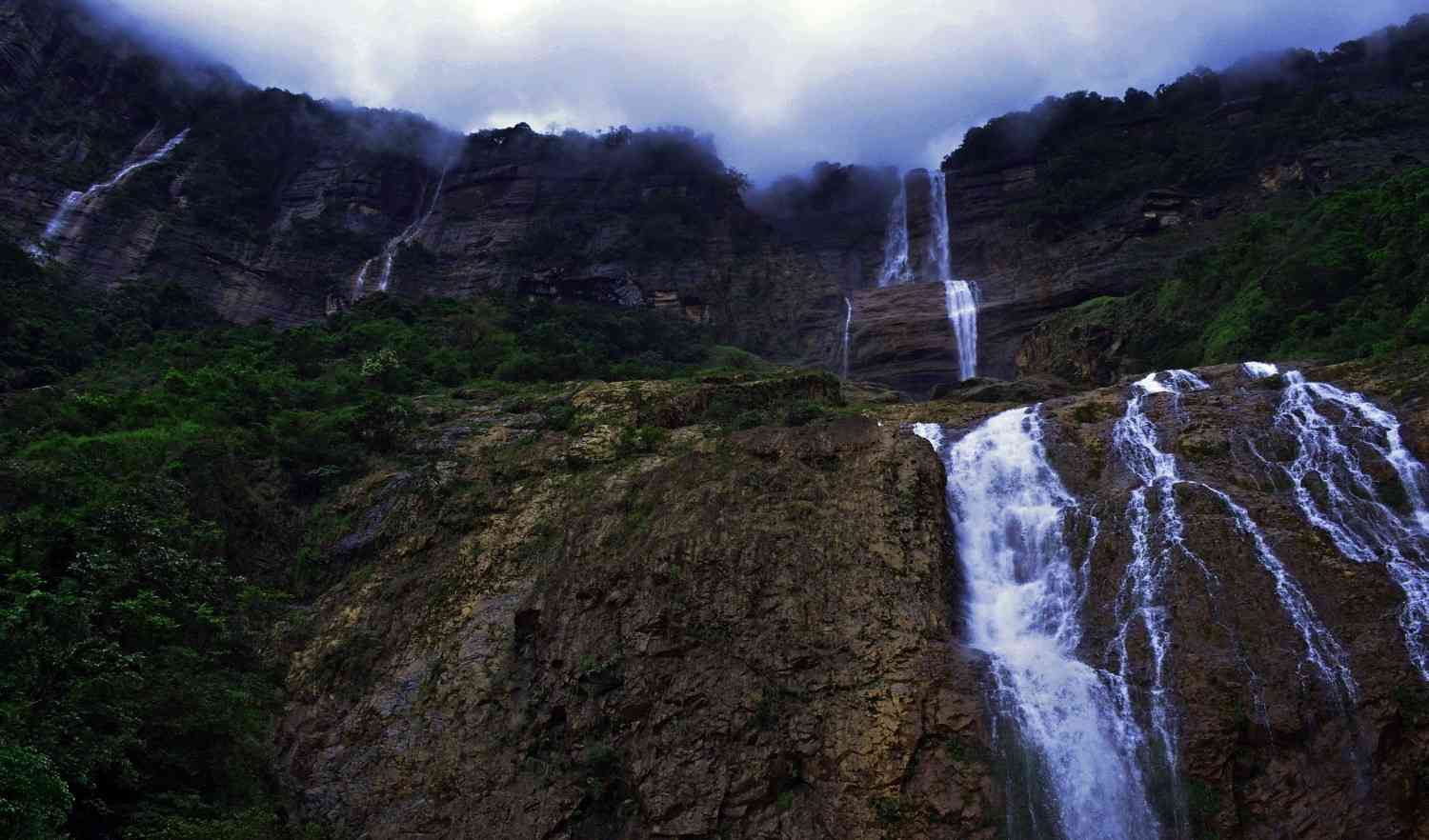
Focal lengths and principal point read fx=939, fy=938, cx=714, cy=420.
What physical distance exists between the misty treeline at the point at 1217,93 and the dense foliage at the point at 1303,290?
1656 centimetres

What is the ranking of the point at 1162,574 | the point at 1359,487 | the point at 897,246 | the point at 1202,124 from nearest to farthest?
the point at 1162,574 → the point at 1359,487 → the point at 1202,124 → the point at 897,246

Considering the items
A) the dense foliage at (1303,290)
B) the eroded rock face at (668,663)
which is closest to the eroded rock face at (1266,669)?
the eroded rock face at (668,663)

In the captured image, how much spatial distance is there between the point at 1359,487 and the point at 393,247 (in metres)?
52.3

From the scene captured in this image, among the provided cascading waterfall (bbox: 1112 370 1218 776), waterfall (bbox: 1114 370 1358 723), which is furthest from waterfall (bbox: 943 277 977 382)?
waterfall (bbox: 1114 370 1358 723)

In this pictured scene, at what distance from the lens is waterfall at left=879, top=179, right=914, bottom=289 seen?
5631 centimetres

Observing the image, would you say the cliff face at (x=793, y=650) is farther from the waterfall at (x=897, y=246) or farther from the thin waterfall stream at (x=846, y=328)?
the waterfall at (x=897, y=246)

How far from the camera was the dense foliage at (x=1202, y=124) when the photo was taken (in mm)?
47250

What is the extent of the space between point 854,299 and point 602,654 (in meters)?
37.3

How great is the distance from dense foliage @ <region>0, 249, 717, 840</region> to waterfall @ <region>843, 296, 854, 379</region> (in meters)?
9.67

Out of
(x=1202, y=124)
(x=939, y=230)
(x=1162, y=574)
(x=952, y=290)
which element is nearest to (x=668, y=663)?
(x=1162, y=574)

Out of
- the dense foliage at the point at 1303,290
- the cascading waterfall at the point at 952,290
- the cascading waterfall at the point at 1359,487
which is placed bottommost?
the cascading waterfall at the point at 1359,487

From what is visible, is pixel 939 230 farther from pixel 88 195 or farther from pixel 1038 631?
pixel 88 195

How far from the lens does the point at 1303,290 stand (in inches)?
1177

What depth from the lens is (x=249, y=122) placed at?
2375 inches
